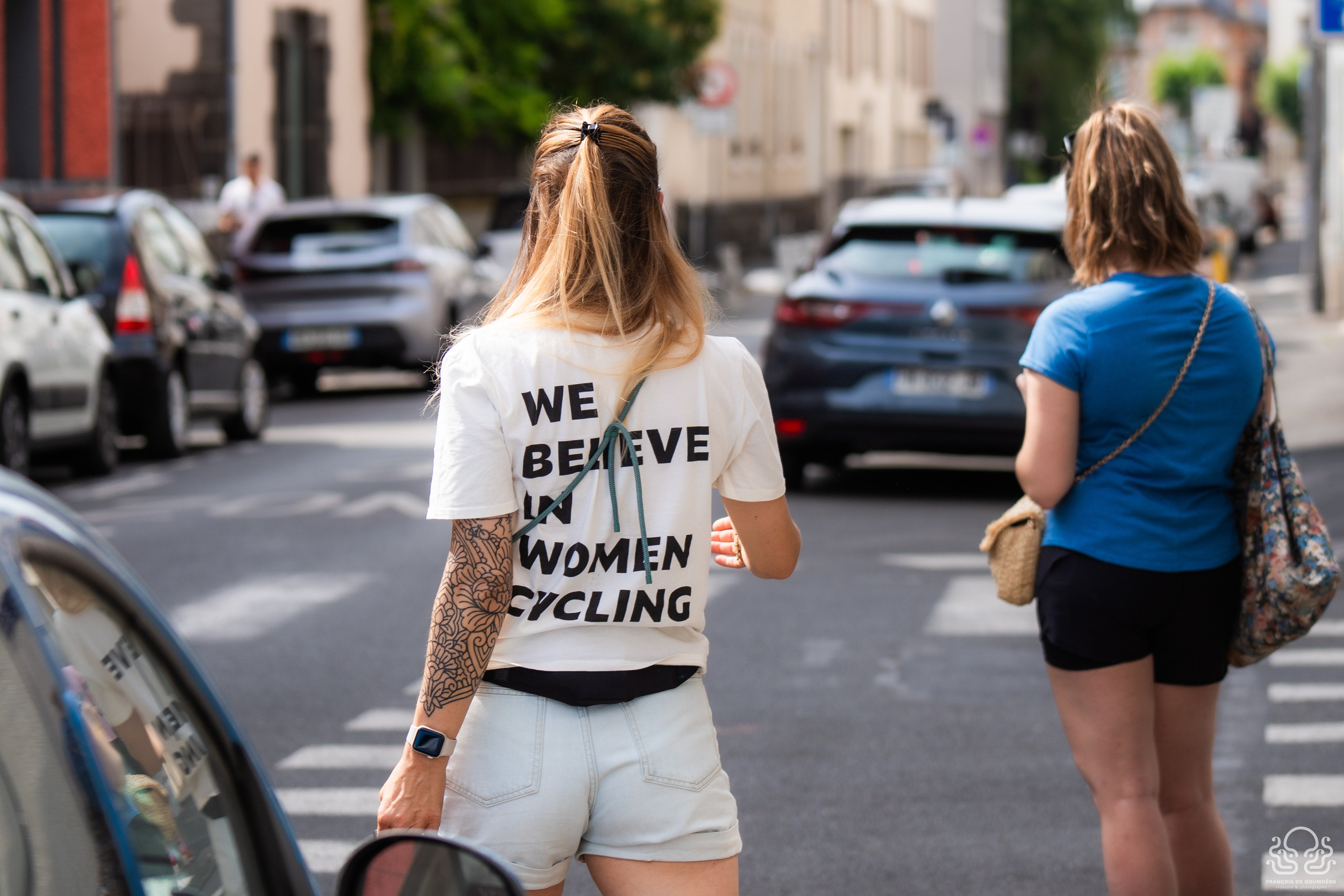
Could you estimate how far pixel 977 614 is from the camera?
8.59 meters

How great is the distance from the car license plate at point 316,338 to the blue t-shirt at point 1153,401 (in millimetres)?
15046

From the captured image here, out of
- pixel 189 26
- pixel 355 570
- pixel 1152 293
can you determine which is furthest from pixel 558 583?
pixel 189 26

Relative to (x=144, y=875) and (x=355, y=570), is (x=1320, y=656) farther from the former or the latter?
(x=144, y=875)

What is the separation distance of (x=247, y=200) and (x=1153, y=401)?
2076 centimetres

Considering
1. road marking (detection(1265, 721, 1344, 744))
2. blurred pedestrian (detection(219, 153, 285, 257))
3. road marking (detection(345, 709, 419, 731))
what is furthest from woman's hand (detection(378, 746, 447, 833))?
blurred pedestrian (detection(219, 153, 285, 257))

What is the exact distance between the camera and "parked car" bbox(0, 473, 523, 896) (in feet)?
5.68

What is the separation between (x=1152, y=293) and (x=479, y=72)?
2876 cm

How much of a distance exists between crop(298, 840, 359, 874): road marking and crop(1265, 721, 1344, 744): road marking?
277cm

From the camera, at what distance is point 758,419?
2.96 m

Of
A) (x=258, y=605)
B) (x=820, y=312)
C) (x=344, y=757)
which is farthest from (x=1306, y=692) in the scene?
(x=820, y=312)

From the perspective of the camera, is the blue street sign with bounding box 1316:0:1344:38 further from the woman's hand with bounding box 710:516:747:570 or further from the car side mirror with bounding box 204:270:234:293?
the woman's hand with bounding box 710:516:747:570

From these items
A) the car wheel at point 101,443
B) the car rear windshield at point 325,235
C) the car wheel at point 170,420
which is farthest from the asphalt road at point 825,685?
the car rear windshield at point 325,235

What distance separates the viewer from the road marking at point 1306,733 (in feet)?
21.0

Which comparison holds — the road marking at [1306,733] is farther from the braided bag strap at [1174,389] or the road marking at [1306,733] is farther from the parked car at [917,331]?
the parked car at [917,331]
